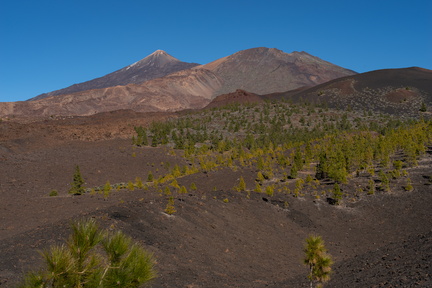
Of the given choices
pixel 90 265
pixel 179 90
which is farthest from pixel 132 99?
pixel 90 265

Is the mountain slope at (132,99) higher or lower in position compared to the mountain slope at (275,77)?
lower

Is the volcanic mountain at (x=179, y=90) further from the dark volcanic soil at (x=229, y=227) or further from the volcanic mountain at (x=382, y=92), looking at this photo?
the dark volcanic soil at (x=229, y=227)

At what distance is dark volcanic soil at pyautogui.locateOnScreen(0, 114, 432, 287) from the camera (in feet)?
38.4

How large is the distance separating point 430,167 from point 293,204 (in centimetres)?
1217

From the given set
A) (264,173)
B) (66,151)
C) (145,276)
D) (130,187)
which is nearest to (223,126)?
(66,151)

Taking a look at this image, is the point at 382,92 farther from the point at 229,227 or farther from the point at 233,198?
the point at 229,227

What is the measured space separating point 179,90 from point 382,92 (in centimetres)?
9028

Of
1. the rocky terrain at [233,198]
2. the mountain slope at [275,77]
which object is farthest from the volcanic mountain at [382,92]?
the mountain slope at [275,77]

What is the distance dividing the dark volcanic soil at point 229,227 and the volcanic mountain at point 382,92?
56830mm

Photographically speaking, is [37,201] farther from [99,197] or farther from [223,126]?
[223,126]

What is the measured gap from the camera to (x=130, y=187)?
1059 inches

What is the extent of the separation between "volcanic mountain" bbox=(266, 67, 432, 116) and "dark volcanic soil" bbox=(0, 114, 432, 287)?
56.8m

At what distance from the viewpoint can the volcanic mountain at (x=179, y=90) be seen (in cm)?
12794

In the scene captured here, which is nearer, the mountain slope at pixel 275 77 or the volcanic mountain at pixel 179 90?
the volcanic mountain at pixel 179 90
